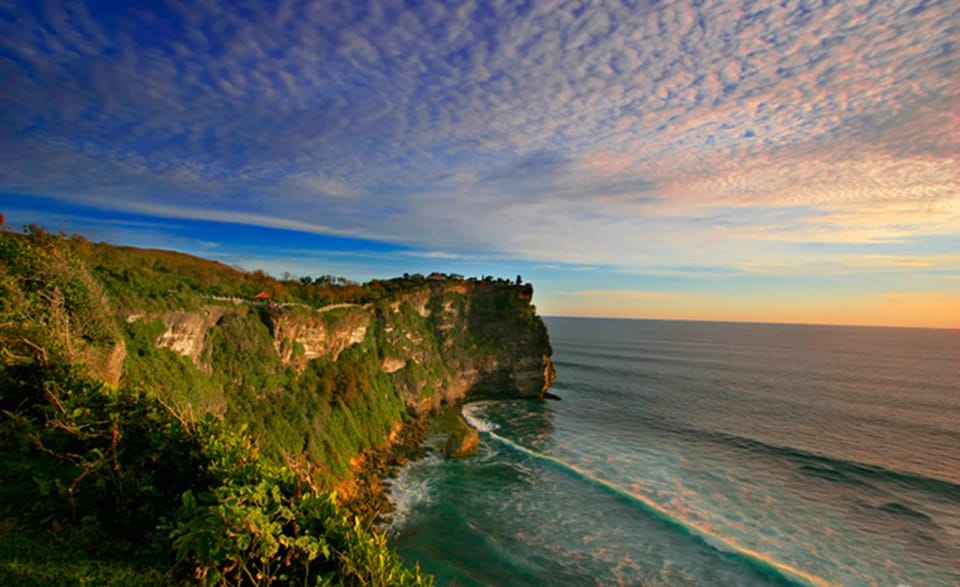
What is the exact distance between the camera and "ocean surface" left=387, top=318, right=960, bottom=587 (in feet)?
74.7

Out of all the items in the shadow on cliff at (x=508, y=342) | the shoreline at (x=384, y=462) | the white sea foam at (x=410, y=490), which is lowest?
the white sea foam at (x=410, y=490)

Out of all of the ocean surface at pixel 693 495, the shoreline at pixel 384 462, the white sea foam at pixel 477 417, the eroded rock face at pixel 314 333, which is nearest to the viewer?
the ocean surface at pixel 693 495

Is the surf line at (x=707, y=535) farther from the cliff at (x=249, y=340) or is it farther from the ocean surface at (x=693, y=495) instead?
the cliff at (x=249, y=340)

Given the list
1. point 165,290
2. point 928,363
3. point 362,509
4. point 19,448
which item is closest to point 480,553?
point 362,509

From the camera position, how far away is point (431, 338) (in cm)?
5725

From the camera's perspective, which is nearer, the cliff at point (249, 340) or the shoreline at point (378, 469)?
the cliff at point (249, 340)

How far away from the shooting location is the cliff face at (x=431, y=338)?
104ft

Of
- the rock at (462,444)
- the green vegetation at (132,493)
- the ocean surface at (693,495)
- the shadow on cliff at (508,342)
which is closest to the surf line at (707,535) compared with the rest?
the ocean surface at (693,495)

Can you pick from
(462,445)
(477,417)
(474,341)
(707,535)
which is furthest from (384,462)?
(474,341)

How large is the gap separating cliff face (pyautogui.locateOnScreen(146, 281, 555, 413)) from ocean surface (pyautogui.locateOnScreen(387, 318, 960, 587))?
16.1ft

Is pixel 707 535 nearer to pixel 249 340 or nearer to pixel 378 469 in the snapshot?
pixel 378 469

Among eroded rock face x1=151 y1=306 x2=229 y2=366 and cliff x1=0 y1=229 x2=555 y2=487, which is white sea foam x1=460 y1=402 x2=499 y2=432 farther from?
eroded rock face x1=151 y1=306 x2=229 y2=366

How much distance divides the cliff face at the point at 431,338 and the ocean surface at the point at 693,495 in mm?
4904

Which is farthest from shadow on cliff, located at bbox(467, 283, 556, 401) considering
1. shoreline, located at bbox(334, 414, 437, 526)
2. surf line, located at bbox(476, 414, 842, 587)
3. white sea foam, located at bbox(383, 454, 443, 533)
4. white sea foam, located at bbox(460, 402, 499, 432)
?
white sea foam, located at bbox(383, 454, 443, 533)
